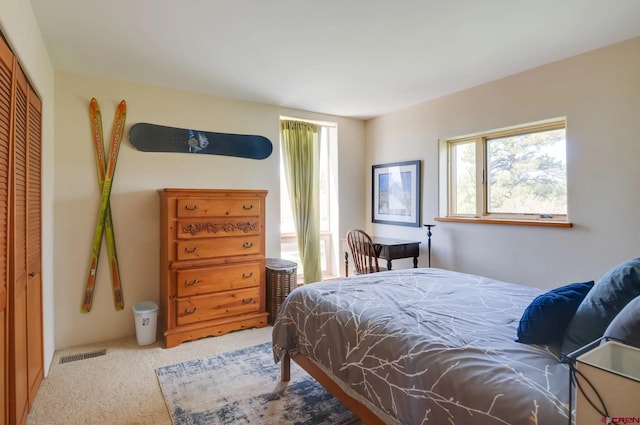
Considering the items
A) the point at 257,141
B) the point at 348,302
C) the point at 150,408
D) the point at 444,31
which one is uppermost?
the point at 444,31

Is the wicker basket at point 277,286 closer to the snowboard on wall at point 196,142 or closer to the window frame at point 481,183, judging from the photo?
the snowboard on wall at point 196,142

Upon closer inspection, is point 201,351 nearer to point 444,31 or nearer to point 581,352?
point 581,352

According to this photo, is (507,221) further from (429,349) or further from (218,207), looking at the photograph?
(218,207)

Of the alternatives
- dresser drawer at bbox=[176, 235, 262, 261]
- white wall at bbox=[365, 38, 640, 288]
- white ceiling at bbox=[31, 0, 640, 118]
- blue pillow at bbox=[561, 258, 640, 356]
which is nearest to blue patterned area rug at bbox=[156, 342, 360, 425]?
dresser drawer at bbox=[176, 235, 262, 261]

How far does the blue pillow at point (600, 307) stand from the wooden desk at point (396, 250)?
239 cm

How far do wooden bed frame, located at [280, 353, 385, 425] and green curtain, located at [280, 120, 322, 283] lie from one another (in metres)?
1.97

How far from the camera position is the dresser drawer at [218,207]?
300 cm

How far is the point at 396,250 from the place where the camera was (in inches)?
148

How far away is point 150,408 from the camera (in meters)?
2.05

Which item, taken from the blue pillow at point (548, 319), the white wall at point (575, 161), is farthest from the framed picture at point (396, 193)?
the blue pillow at point (548, 319)

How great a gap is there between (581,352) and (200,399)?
81.1 inches

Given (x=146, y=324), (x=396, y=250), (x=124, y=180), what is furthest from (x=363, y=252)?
(x=124, y=180)

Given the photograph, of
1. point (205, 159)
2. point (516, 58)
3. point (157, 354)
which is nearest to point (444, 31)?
point (516, 58)

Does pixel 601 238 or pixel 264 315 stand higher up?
pixel 601 238
